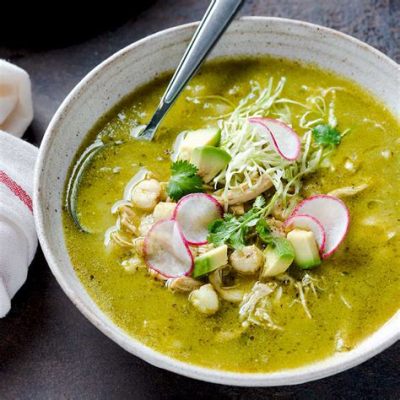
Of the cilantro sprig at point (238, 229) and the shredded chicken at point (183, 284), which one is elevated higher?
the cilantro sprig at point (238, 229)

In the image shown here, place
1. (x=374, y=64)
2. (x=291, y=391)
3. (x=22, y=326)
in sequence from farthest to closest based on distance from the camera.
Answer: (x=374, y=64), (x=22, y=326), (x=291, y=391)

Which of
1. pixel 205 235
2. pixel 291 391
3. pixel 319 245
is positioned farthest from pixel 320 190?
Answer: pixel 291 391

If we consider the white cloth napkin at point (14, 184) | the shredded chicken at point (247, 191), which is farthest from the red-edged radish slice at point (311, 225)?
the white cloth napkin at point (14, 184)

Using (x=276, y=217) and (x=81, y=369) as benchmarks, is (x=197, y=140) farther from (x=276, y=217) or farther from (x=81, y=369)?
(x=81, y=369)

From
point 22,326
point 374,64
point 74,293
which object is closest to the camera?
point 74,293

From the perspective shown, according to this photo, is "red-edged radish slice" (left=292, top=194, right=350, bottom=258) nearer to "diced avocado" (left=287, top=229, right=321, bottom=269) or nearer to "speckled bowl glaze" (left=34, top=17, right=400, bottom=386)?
"diced avocado" (left=287, top=229, right=321, bottom=269)

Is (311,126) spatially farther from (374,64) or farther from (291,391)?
(291,391)

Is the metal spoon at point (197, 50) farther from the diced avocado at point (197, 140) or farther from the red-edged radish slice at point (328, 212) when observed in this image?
the red-edged radish slice at point (328, 212)
